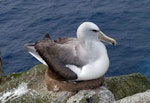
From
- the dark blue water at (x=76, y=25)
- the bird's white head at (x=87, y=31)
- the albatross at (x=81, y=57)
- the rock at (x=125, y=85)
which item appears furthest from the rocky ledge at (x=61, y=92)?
the dark blue water at (x=76, y=25)

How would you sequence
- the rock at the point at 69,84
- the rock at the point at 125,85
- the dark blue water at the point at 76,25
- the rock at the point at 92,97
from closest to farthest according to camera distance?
the rock at the point at 92,97 < the rock at the point at 69,84 < the rock at the point at 125,85 < the dark blue water at the point at 76,25

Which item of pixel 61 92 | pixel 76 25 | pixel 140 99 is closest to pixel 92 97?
pixel 61 92

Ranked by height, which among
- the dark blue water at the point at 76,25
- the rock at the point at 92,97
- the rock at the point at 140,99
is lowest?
the dark blue water at the point at 76,25

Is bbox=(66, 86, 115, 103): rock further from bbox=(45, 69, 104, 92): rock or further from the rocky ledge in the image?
bbox=(45, 69, 104, 92): rock

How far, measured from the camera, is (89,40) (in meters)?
11.9

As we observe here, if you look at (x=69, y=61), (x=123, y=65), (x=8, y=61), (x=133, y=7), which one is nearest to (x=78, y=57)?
(x=69, y=61)

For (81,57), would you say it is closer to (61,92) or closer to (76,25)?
(61,92)

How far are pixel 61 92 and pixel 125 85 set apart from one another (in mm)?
2126

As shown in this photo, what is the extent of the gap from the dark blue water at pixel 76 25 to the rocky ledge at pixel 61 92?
9.56m

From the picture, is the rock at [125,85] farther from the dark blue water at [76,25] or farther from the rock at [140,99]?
the dark blue water at [76,25]

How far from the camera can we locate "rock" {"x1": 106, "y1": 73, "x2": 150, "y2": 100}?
41.6 ft

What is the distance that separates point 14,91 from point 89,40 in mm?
2798

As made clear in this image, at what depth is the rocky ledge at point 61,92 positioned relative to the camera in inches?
462

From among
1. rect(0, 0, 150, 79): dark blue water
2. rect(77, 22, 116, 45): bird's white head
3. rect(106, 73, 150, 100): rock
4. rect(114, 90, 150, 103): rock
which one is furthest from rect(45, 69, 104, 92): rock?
rect(0, 0, 150, 79): dark blue water
